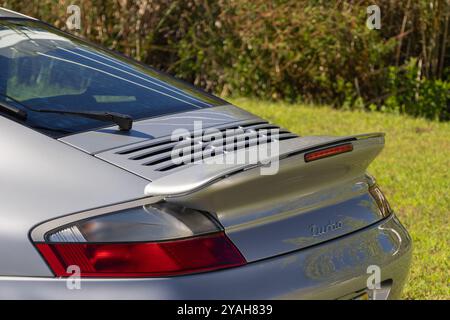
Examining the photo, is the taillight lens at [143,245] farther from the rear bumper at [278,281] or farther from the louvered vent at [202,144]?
the louvered vent at [202,144]

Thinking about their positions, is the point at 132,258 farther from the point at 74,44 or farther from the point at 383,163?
the point at 383,163

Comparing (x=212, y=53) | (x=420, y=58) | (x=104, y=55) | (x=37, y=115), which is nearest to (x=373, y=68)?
(x=420, y=58)

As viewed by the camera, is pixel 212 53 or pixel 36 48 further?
pixel 212 53

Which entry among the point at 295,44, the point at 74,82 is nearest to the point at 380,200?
the point at 74,82

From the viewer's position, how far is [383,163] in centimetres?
784

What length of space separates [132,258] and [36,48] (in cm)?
135

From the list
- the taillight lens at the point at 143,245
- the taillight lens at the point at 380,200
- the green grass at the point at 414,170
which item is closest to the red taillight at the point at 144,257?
the taillight lens at the point at 143,245

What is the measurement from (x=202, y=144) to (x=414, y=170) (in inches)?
Result: 188

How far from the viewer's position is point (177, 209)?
8.89 feet

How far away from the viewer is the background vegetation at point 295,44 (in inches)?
424

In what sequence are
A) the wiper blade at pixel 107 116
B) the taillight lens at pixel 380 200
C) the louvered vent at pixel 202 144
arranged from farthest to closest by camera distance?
the taillight lens at pixel 380 200 < the wiper blade at pixel 107 116 < the louvered vent at pixel 202 144

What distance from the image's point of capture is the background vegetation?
35.3ft
